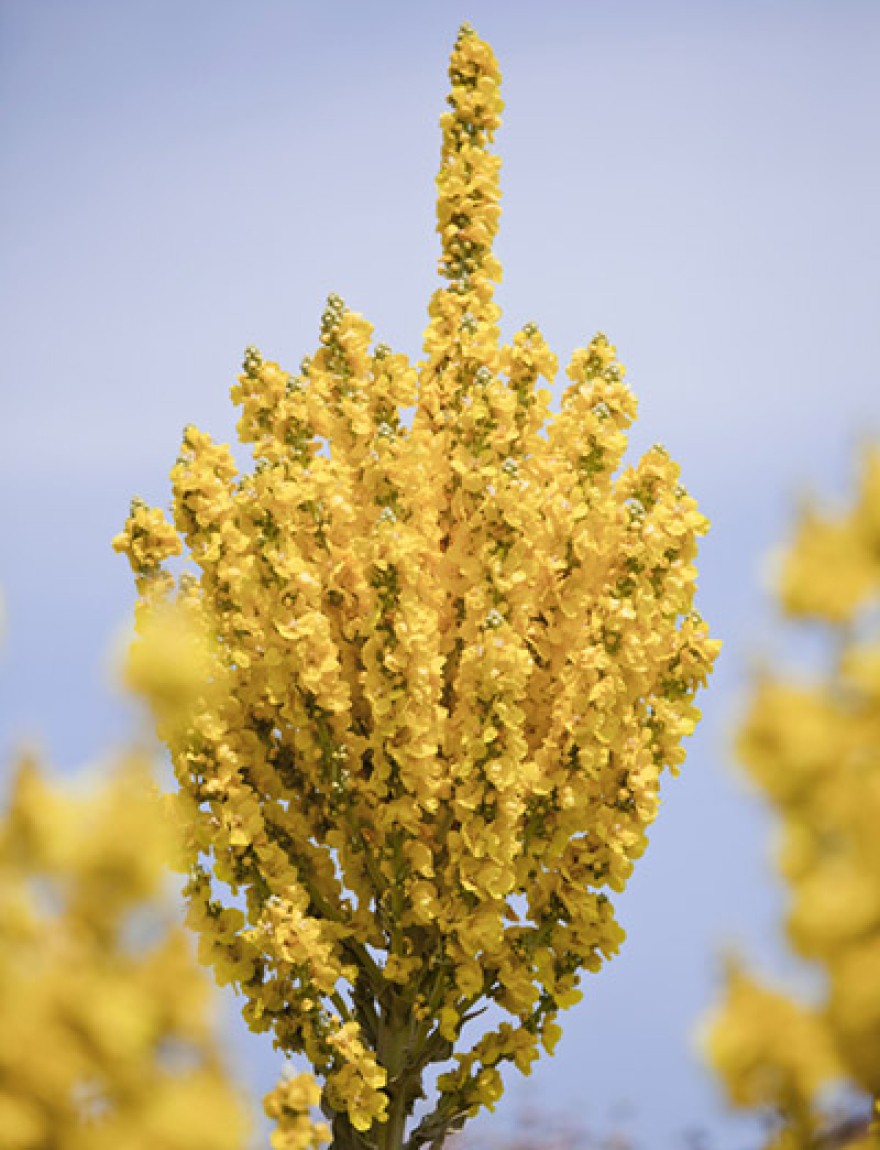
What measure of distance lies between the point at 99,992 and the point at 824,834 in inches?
21.6

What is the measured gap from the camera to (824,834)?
1104 mm

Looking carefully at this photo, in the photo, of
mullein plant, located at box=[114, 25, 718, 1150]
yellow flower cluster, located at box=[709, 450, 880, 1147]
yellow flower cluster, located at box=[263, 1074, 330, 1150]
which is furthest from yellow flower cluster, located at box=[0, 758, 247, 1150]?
mullein plant, located at box=[114, 25, 718, 1150]

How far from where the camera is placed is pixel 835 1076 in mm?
1093

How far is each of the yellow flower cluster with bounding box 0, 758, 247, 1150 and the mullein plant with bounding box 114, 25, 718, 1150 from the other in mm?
1462

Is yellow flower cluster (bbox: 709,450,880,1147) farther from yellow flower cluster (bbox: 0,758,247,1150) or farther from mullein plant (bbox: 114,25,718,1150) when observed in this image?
mullein plant (bbox: 114,25,718,1150)

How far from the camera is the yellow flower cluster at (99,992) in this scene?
40.9 inches

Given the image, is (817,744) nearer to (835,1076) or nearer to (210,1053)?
(835,1076)

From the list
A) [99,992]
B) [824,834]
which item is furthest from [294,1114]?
[824,834]

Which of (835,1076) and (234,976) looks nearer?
(835,1076)

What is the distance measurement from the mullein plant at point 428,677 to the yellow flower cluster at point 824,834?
Answer: 1.41 m

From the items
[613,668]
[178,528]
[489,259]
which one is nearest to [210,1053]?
[613,668]

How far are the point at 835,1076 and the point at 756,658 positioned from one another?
32 centimetres

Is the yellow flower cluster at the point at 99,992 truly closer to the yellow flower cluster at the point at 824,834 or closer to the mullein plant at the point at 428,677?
the yellow flower cluster at the point at 824,834

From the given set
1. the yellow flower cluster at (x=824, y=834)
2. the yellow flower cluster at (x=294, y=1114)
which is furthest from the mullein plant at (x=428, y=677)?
the yellow flower cluster at (x=824, y=834)
